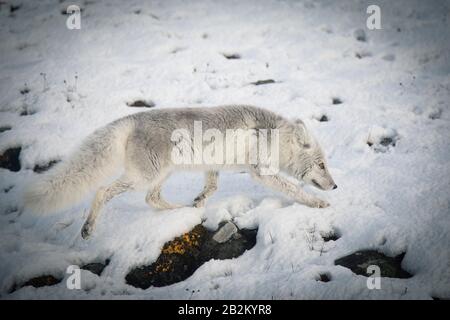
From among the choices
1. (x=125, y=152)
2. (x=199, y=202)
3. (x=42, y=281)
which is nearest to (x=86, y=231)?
(x=42, y=281)

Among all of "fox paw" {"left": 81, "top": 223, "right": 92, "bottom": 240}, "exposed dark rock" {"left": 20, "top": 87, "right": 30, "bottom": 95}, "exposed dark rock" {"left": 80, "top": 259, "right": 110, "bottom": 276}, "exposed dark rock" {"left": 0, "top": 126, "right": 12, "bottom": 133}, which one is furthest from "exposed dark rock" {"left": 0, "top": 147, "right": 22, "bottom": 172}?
"exposed dark rock" {"left": 80, "top": 259, "right": 110, "bottom": 276}

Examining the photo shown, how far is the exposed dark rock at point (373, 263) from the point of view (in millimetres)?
4270

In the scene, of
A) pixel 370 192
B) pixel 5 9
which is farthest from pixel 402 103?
pixel 5 9

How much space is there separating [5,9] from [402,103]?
15.2 m

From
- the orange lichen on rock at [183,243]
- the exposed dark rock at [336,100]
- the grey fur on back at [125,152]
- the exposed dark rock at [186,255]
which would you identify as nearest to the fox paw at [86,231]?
the grey fur on back at [125,152]

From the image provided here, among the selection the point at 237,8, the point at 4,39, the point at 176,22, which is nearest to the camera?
the point at 4,39

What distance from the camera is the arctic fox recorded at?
5.22 m

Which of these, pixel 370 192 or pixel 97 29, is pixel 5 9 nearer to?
pixel 97 29

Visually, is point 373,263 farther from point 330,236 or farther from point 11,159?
point 11,159

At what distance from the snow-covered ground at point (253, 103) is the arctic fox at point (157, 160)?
0.37 m

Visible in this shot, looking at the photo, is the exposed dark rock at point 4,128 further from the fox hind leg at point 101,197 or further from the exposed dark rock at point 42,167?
the fox hind leg at point 101,197

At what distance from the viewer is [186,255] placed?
5.03m

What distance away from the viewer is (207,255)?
16.6 feet

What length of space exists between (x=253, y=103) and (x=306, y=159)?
125 inches
